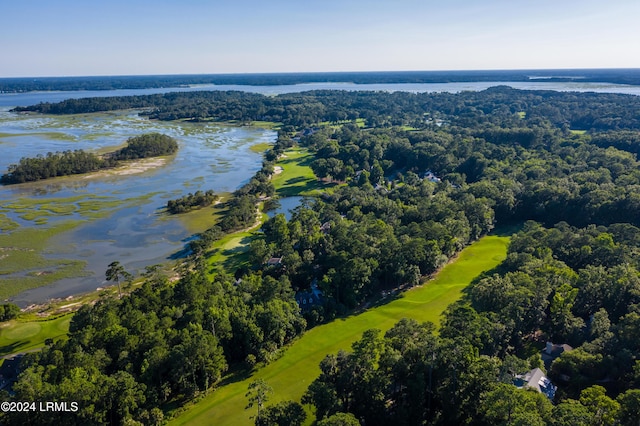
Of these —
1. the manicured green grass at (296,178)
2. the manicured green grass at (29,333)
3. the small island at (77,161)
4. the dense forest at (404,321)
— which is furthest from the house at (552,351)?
the small island at (77,161)

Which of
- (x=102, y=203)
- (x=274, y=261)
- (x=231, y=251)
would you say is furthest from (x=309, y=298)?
(x=102, y=203)

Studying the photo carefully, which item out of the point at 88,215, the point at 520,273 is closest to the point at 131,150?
the point at 88,215

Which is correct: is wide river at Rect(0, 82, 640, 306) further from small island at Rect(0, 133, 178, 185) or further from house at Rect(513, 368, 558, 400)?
house at Rect(513, 368, 558, 400)

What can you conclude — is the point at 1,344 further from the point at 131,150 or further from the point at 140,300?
the point at 131,150

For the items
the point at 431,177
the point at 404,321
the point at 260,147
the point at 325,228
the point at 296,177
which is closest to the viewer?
the point at 404,321

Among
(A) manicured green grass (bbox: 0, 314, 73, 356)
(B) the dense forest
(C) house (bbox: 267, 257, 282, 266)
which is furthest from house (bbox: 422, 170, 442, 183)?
(A) manicured green grass (bbox: 0, 314, 73, 356)

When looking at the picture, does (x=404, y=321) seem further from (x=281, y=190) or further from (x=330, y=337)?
(x=281, y=190)
